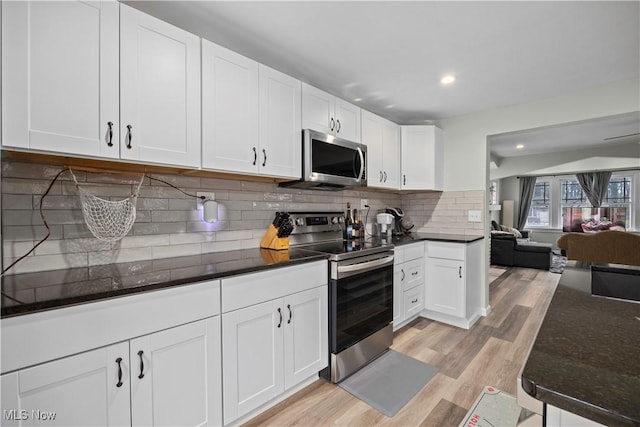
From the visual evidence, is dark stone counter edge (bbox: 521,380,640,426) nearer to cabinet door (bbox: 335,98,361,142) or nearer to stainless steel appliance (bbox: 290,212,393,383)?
stainless steel appliance (bbox: 290,212,393,383)

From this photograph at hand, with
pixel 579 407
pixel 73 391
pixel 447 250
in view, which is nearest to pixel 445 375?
pixel 447 250

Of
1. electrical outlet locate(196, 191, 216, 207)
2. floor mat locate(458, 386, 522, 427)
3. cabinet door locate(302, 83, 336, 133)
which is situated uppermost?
cabinet door locate(302, 83, 336, 133)

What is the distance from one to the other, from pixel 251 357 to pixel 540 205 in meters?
9.47

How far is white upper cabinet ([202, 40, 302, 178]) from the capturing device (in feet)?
5.55

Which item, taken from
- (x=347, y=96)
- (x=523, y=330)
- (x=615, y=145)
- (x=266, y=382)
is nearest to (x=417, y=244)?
(x=523, y=330)

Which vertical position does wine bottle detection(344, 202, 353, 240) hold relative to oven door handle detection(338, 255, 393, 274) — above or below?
above

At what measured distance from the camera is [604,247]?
4.88 feet

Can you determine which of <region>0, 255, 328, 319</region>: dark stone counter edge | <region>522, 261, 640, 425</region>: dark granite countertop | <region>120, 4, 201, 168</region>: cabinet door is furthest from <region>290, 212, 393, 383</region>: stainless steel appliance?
<region>522, 261, 640, 425</region>: dark granite countertop

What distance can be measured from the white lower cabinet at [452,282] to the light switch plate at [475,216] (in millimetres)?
274

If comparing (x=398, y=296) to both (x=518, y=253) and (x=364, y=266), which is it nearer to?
(x=364, y=266)

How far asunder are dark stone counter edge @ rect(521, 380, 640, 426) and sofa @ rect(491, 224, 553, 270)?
6.53m

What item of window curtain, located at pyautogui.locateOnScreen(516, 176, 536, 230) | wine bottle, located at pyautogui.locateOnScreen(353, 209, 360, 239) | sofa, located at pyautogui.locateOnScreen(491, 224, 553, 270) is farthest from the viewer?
window curtain, located at pyautogui.locateOnScreen(516, 176, 536, 230)

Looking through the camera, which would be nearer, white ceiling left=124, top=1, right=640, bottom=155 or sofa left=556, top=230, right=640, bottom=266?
sofa left=556, top=230, right=640, bottom=266

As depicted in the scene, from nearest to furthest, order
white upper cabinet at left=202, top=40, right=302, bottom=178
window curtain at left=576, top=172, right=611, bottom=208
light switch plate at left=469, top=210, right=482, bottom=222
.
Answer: white upper cabinet at left=202, top=40, right=302, bottom=178, light switch plate at left=469, top=210, right=482, bottom=222, window curtain at left=576, top=172, right=611, bottom=208
